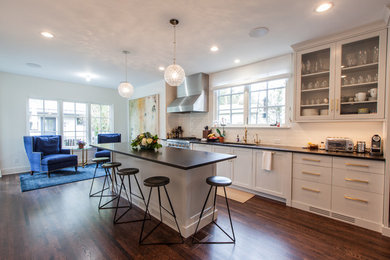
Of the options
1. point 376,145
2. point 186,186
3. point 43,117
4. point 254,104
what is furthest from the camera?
point 43,117

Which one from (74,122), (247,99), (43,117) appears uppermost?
(247,99)

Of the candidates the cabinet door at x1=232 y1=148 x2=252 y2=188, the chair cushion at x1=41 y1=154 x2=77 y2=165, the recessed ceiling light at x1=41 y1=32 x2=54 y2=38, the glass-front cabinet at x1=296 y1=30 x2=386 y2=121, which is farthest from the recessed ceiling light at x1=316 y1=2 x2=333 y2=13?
the chair cushion at x1=41 y1=154 x2=77 y2=165

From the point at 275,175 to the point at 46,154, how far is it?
572cm

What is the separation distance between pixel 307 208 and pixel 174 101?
12.9 feet

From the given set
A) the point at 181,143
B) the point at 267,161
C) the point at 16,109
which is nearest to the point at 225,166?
the point at 267,161

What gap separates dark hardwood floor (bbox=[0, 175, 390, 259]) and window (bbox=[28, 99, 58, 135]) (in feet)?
10.0

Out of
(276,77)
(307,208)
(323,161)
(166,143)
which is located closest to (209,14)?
(276,77)

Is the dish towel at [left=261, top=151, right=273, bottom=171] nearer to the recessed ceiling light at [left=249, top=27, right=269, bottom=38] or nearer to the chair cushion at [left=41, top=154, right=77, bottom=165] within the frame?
the recessed ceiling light at [left=249, top=27, right=269, bottom=38]

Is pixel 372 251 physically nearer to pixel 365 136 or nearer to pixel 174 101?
pixel 365 136

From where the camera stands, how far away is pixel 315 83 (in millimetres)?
2943

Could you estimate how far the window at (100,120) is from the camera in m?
6.29

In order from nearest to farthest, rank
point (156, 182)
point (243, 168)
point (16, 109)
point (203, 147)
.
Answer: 1. point (156, 182)
2. point (243, 168)
3. point (203, 147)
4. point (16, 109)

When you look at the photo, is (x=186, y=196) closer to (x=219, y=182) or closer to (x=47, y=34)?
(x=219, y=182)

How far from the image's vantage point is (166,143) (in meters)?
5.09
